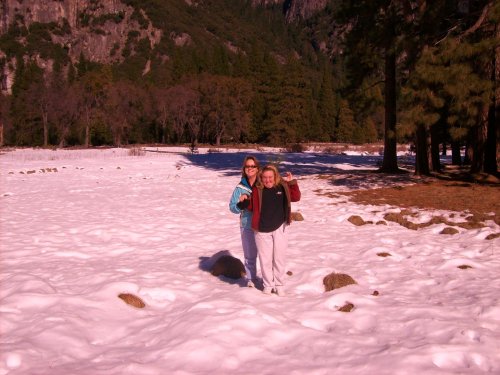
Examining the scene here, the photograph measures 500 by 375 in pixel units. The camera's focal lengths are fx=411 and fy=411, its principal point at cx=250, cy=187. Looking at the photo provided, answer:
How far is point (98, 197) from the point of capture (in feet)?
43.2

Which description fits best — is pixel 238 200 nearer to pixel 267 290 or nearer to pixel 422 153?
pixel 267 290

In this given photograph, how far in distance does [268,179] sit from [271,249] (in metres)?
0.83

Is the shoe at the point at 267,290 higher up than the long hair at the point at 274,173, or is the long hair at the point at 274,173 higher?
the long hair at the point at 274,173

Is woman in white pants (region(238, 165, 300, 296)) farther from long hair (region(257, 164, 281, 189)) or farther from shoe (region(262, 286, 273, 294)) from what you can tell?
shoe (region(262, 286, 273, 294))

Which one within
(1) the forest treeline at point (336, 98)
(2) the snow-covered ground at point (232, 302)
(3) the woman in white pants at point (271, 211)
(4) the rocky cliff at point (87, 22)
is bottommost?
(2) the snow-covered ground at point (232, 302)

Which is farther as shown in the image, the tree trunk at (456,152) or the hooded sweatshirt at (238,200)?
the tree trunk at (456,152)

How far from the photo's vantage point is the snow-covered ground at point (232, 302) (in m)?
3.43

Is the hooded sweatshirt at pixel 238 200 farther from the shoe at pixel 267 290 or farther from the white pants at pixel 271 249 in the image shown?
the shoe at pixel 267 290

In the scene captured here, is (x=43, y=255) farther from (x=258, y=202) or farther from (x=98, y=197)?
(x=98, y=197)

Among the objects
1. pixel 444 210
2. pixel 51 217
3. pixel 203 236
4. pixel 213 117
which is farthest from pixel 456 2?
pixel 213 117

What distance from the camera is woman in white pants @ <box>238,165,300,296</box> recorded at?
15.6ft

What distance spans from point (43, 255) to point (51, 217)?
3.40 m

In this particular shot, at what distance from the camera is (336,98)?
76562 millimetres

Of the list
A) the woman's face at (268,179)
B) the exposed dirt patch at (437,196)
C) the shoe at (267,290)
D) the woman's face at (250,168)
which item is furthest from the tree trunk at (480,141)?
the shoe at (267,290)
